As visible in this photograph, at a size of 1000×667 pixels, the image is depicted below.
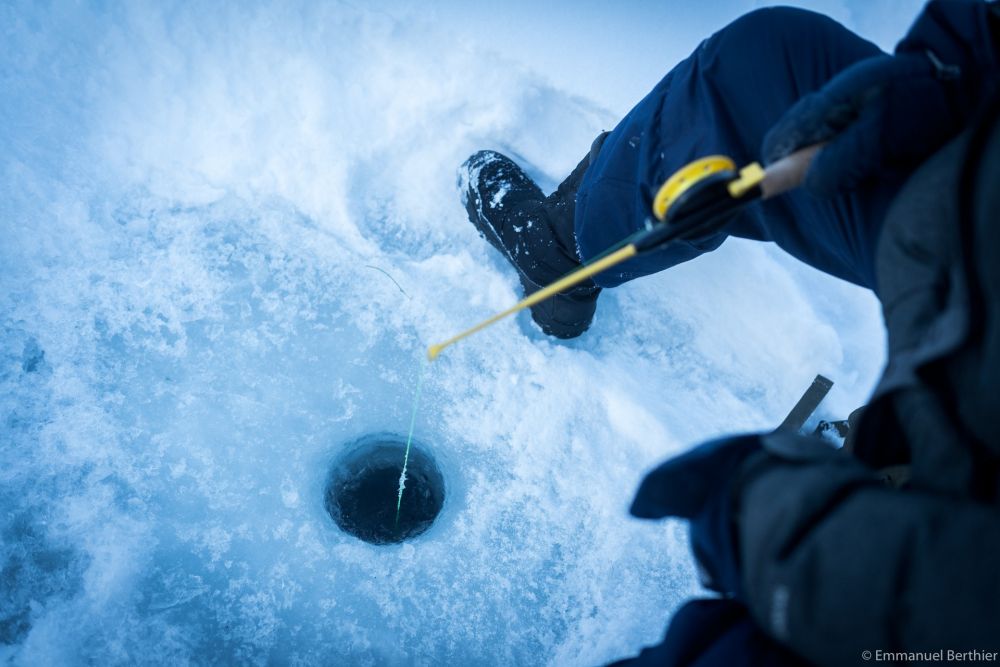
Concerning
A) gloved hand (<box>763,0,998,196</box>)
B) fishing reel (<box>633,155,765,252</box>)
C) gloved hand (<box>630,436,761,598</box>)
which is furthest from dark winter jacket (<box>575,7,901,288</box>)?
gloved hand (<box>630,436,761,598</box>)

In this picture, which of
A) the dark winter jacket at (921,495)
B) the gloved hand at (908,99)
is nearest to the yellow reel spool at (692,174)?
the gloved hand at (908,99)

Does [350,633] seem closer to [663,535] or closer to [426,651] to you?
[426,651]

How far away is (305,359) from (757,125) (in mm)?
1896

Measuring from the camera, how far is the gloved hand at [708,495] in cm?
73

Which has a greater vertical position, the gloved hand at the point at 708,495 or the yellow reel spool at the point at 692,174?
the yellow reel spool at the point at 692,174

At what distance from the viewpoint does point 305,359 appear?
2.08 m

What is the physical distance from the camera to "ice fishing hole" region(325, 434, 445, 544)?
6.52 ft

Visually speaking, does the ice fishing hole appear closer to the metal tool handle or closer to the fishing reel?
the fishing reel

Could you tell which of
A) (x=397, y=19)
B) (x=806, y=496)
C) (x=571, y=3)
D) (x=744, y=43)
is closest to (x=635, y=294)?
(x=744, y=43)

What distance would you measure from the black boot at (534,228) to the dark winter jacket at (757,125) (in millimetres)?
588

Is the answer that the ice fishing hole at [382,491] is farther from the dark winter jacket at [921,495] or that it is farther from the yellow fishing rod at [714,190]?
the dark winter jacket at [921,495]

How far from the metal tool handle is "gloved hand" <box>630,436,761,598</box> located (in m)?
0.57

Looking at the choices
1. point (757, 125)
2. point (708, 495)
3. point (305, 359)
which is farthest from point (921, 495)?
point (305, 359)

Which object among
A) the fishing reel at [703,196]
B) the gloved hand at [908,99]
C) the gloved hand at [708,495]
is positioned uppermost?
the gloved hand at [908,99]
